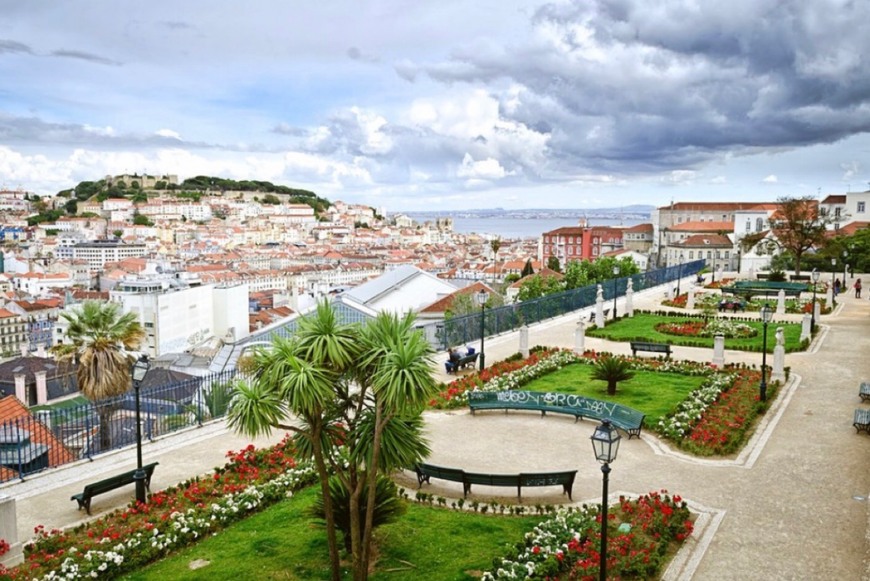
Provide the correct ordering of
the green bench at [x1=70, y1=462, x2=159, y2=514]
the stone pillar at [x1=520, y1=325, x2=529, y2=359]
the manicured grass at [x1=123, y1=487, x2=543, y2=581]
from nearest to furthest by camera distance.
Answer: the manicured grass at [x1=123, y1=487, x2=543, y2=581], the green bench at [x1=70, y1=462, x2=159, y2=514], the stone pillar at [x1=520, y1=325, x2=529, y2=359]

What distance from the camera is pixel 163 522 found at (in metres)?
9.53

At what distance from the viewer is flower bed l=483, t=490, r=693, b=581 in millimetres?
8102

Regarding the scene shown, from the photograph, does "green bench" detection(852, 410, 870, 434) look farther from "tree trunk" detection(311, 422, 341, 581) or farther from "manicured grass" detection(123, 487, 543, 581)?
"tree trunk" detection(311, 422, 341, 581)

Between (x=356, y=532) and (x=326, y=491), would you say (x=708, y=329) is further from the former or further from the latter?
(x=326, y=491)

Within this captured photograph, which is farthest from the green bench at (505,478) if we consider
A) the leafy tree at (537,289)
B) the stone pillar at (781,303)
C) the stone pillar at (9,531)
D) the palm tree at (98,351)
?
the leafy tree at (537,289)

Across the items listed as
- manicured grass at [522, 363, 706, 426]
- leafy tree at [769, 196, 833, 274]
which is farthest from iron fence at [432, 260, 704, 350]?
leafy tree at [769, 196, 833, 274]

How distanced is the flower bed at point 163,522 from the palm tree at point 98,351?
4.65 metres

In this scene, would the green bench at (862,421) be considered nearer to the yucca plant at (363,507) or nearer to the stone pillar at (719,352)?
the stone pillar at (719,352)

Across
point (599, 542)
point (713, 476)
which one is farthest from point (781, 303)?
point (599, 542)

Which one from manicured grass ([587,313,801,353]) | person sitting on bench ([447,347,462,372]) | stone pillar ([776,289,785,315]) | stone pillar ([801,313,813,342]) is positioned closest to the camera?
person sitting on bench ([447,347,462,372])

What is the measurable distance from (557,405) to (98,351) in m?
9.90

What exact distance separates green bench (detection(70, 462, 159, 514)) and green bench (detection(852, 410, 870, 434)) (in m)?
12.7

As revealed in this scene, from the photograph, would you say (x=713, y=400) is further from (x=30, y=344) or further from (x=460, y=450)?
(x=30, y=344)

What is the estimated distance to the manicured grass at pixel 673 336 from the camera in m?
22.5
